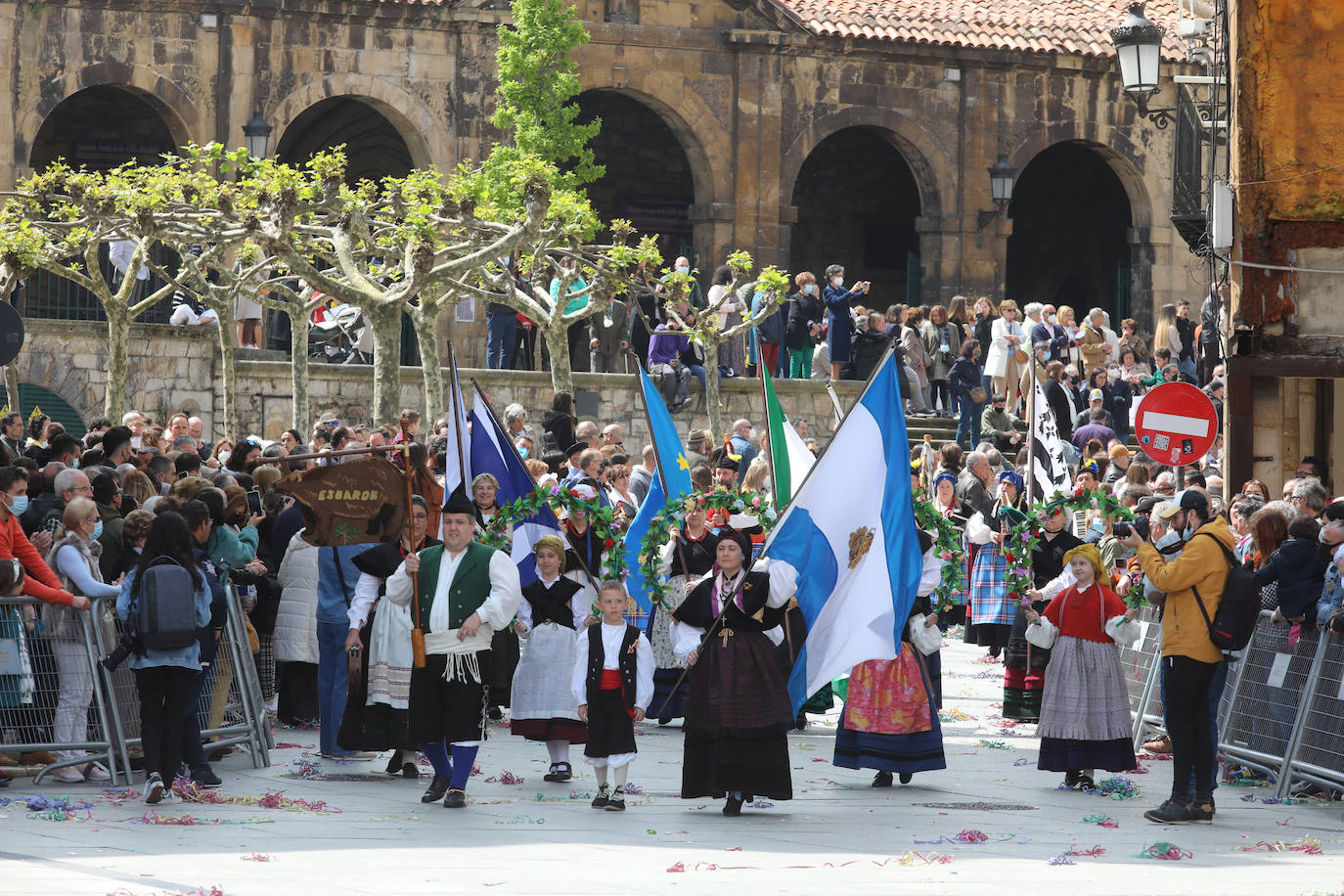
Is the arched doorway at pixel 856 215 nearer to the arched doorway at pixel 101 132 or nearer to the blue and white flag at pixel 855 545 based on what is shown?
the arched doorway at pixel 101 132

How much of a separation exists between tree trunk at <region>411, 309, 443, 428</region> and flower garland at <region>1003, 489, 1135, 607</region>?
10710 mm

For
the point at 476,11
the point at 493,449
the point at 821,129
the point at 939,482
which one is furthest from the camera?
the point at 821,129

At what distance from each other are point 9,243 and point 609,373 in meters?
7.91

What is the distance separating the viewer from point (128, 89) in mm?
28844

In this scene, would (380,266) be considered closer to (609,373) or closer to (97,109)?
(609,373)

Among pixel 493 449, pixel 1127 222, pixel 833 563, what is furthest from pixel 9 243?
pixel 1127 222

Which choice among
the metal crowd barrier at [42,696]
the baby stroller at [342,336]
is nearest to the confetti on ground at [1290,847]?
the metal crowd barrier at [42,696]

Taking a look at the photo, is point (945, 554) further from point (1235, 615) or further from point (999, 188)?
point (999, 188)

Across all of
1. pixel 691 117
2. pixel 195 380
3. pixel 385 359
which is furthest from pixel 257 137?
pixel 385 359

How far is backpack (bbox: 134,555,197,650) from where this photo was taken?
9609 millimetres

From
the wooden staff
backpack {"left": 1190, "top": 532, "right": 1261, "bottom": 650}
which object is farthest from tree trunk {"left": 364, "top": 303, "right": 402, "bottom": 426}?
backpack {"left": 1190, "top": 532, "right": 1261, "bottom": 650}

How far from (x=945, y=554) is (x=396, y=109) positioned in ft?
65.6

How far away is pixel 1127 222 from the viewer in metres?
37.1

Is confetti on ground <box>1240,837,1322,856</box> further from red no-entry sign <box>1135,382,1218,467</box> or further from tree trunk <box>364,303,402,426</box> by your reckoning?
tree trunk <box>364,303,402,426</box>
